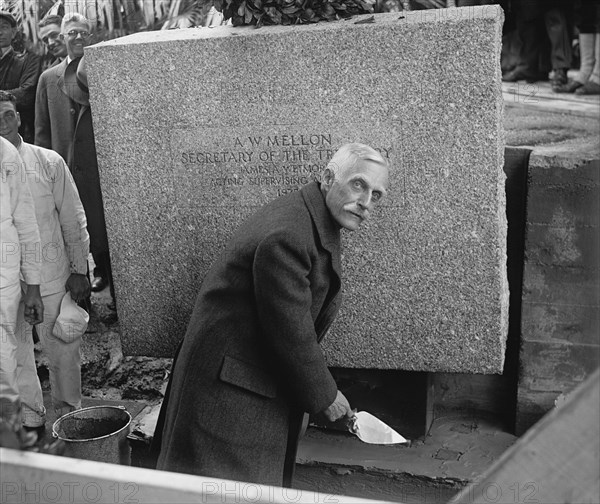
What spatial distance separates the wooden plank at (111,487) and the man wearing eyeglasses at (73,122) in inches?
137

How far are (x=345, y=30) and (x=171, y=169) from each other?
100 cm

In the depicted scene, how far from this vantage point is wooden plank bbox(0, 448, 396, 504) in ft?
4.63

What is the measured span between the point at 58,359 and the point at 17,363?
0.20 m

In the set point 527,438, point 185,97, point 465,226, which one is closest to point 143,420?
point 185,97

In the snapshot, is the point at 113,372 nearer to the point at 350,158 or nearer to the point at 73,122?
the point at 73,122

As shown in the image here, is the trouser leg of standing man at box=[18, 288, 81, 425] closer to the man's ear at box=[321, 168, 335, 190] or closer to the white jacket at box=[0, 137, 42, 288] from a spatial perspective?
the white jacket at box=[0, 137, 42, 288]

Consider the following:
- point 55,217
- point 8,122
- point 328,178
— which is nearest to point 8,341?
point 55,217

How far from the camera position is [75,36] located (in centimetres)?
453

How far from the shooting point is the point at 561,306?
3.93 m

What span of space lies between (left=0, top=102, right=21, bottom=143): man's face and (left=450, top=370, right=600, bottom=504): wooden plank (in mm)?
2841

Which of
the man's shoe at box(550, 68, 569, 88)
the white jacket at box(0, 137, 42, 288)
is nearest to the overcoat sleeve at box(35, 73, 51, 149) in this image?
the white jacket at box(0, 137, 42, 288)

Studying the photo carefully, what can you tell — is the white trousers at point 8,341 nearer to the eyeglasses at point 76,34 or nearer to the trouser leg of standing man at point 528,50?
the eyeglasses at point 76,34

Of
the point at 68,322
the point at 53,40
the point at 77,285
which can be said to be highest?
the point at 53,40

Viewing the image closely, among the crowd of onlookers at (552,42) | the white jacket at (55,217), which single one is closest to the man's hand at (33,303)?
the white jacket at (55,217)
